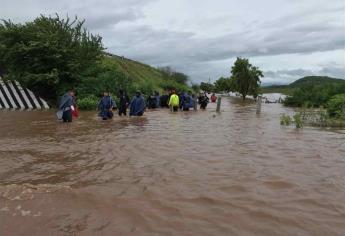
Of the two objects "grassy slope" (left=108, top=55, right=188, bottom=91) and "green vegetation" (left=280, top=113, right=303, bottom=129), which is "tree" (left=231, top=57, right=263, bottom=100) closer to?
"grassy slope" (left=108, top=55, right=188, bottom=91)

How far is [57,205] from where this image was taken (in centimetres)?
571

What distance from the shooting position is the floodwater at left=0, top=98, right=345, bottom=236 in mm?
5078

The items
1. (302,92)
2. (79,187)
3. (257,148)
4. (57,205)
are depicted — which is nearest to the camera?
(57,205)

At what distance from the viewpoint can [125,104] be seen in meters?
20.7

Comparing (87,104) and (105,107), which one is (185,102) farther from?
(105,107)

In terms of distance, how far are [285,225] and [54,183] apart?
11.0 ft

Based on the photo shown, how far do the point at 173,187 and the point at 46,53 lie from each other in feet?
65.1

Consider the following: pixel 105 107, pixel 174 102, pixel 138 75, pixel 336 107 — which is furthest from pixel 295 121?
pixel 138 75

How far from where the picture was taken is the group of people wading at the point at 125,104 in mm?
16719

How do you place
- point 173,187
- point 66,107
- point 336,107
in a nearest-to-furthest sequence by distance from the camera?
1. point 173,187
2. point 66,107
3. point 336,107

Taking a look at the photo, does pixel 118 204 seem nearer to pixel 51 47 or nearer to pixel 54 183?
pixel 54 183

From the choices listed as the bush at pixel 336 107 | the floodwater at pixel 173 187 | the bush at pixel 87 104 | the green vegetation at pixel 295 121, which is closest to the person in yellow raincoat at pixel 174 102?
the bush at pixel 87 104

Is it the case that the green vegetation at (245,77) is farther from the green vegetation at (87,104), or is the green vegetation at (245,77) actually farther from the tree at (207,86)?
the green vegetation at (87,104)

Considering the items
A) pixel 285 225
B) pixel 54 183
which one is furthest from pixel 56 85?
pixel 285 225
